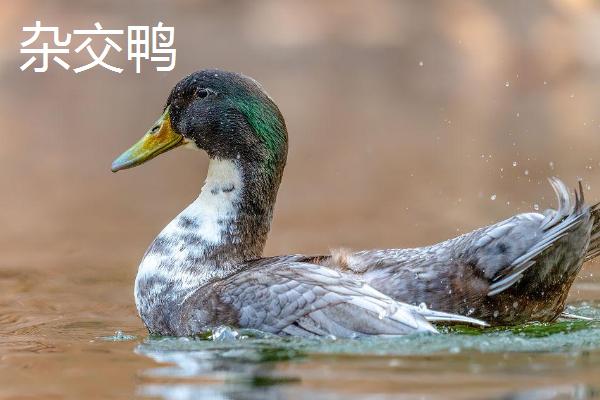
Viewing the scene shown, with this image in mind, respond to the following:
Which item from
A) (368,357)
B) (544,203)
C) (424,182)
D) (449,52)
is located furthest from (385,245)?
(449,52)

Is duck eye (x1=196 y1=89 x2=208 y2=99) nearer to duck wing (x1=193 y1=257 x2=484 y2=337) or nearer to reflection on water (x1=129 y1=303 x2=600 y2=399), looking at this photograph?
duck wing (x1=193 y1=257 x2=484 y2=337)

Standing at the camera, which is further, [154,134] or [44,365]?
[154,134]

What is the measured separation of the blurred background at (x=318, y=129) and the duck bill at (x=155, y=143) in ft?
3.27

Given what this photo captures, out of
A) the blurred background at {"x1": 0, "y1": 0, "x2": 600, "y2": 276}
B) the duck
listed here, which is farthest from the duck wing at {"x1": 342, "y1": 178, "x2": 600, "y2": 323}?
the blurred background at {"x1": 0, "y1": 0, "x2": 600, "y2": 276}

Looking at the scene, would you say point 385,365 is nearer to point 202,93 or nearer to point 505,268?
point 505,268

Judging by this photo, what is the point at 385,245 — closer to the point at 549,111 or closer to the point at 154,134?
the point at 154,134

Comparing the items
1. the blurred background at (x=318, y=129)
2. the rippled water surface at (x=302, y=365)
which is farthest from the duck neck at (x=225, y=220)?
the blurred background at (x=318, y=129)

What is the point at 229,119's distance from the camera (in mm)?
7785

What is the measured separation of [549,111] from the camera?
19125mm

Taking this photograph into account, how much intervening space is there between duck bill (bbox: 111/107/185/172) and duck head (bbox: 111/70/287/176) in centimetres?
3

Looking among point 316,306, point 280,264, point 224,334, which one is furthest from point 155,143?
point 316,306

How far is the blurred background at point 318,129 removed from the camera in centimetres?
1125

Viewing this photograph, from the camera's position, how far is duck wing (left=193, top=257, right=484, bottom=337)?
673 cm

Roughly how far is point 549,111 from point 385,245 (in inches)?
342
